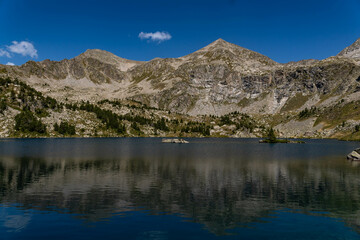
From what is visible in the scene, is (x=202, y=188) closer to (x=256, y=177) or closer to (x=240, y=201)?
(x=240, y=201)

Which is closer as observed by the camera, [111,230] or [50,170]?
[111,230]

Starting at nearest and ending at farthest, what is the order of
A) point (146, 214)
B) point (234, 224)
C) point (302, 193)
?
point (234, 224) → point (146, 214) → point (302, 193)

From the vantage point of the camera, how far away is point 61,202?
37.8m

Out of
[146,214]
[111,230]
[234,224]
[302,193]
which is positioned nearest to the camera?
[111,230]

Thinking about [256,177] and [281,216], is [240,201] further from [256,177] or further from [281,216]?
[256,177]

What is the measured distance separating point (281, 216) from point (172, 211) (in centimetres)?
1298

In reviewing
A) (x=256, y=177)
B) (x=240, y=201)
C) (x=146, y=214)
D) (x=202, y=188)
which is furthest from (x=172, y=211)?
(x=256, y=177)

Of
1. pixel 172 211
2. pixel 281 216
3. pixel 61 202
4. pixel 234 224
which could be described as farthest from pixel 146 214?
pixel 281 216

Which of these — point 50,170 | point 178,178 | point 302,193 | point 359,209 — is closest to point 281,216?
point 359,209

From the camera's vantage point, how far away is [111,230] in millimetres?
27422

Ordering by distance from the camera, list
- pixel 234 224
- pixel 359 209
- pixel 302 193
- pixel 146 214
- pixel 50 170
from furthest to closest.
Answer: pixel 50 170
pixel 302 193
pixel 359 209
pixel 146 214
pixel 234 224

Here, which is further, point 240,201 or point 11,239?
point 240,201

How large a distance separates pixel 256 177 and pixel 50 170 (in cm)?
4743

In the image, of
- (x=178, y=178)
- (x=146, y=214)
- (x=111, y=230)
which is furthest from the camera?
(x=178, y=178)
